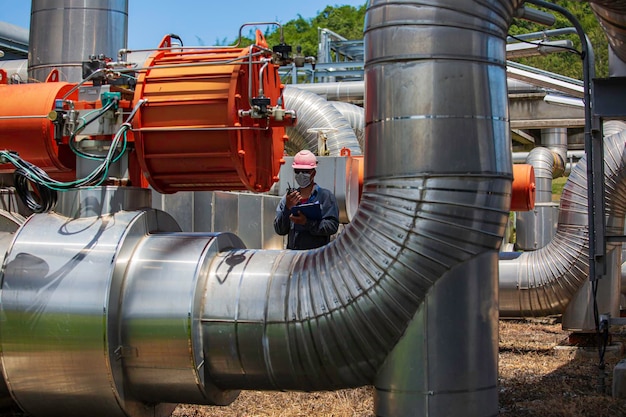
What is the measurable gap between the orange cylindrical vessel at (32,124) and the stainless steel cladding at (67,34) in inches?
57.9

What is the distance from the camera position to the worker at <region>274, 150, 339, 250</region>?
4625 mm

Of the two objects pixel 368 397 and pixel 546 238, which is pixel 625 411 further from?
pixel 546 238

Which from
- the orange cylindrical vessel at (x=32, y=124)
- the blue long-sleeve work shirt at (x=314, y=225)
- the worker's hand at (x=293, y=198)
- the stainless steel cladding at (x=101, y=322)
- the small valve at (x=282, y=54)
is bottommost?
the stainless steel cladding at (x=101, y=322)

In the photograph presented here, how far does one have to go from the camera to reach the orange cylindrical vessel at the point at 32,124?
13.0 ft

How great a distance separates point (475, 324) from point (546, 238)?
1227 centimetres

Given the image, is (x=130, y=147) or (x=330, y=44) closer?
(x=130, y=147)

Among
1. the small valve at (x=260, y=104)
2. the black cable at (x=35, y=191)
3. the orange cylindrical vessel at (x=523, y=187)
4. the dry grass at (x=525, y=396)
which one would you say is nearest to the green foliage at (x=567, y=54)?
the dry grass at (x=525, y=396)

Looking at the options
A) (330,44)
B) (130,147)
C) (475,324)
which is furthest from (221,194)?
(330,44)

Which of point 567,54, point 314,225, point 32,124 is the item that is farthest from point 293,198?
point 567,54

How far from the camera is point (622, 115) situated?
4.82 metres

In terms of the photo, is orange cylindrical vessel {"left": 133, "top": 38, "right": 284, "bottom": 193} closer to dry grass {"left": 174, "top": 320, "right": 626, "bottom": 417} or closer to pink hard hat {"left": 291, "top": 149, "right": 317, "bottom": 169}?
pink hard hat {"left": 291, "top": 149, "right": 317, "bottom": 169}

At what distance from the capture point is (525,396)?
208 inches

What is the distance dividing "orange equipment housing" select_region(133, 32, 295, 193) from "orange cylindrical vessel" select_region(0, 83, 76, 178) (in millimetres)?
494

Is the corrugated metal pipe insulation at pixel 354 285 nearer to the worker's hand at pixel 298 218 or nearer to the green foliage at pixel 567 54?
the worker's hand at pixel 298 218
